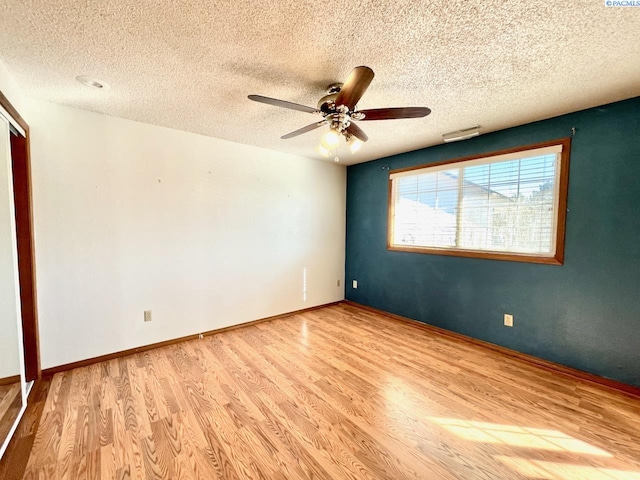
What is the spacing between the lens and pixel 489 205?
297 centimetres

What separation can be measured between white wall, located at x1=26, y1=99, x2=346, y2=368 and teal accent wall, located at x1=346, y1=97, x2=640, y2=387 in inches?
83.7

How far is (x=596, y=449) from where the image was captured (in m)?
1.57

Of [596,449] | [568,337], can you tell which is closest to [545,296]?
[568,337]

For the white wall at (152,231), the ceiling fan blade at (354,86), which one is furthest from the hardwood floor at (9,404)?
the ceiling fan blade at (354,86)

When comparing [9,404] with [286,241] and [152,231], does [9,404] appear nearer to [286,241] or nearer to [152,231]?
[152,231]

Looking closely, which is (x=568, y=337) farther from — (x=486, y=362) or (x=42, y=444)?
(x=42, y=444)

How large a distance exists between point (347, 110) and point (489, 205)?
85.7 inches

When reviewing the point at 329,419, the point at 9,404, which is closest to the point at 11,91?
the point at 9,404

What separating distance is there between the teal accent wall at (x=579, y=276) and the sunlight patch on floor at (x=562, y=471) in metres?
1.19

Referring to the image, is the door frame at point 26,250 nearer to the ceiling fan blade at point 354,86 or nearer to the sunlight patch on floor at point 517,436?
the ceiling fan blade at point 354,86

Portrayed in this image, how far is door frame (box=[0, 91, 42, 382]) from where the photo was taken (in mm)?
2102

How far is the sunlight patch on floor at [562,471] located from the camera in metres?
1.40

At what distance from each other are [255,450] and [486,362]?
2.31 m

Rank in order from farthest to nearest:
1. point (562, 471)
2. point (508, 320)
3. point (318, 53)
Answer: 1. point (508, 320)
2. point (318, 53)
3. point (562, 471)
